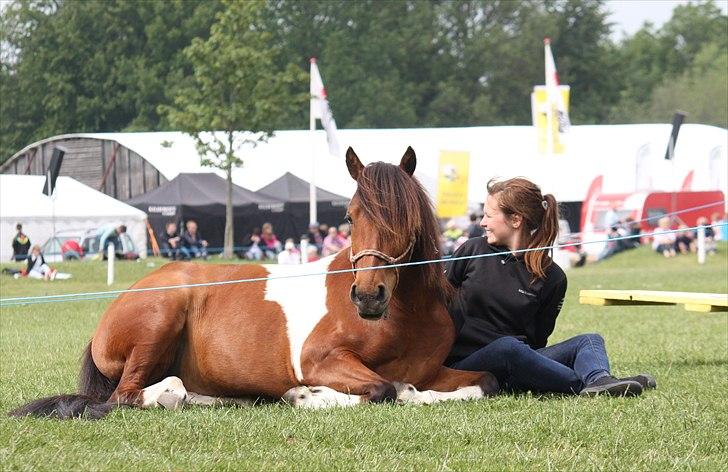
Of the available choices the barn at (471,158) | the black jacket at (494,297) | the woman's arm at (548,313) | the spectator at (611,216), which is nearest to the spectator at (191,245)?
the barn at (471,158)

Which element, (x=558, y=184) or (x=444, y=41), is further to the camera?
(x=444, y=41)

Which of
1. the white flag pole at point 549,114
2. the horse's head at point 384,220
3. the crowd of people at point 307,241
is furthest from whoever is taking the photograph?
the white flag pole at point 549,114

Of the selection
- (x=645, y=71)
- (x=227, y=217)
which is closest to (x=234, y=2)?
(x=227, y=217)

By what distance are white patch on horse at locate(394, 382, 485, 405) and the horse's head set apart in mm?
656

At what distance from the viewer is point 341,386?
265 inches

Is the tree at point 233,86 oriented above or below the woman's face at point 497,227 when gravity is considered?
above

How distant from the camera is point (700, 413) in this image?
6414 millimetres

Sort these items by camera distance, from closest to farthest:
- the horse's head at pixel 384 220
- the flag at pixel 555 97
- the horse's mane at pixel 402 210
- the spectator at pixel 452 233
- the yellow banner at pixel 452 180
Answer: the horse's head at pixel 384 220 < the horse's mane at pixel 402 210 < the spectator at pixel 452 233 < the flag at pixel 555 97 < the yellow banner at pixel 452 180

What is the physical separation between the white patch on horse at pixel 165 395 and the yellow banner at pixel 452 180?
2745cm

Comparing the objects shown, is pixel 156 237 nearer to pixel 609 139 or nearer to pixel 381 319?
pixel 609 139

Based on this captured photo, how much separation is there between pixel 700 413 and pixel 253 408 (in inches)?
99.3

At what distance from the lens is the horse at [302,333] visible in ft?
21.4

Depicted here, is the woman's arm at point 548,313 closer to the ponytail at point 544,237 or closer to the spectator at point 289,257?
the ponytail at point 544,237

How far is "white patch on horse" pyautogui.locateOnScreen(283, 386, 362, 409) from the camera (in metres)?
6.63
